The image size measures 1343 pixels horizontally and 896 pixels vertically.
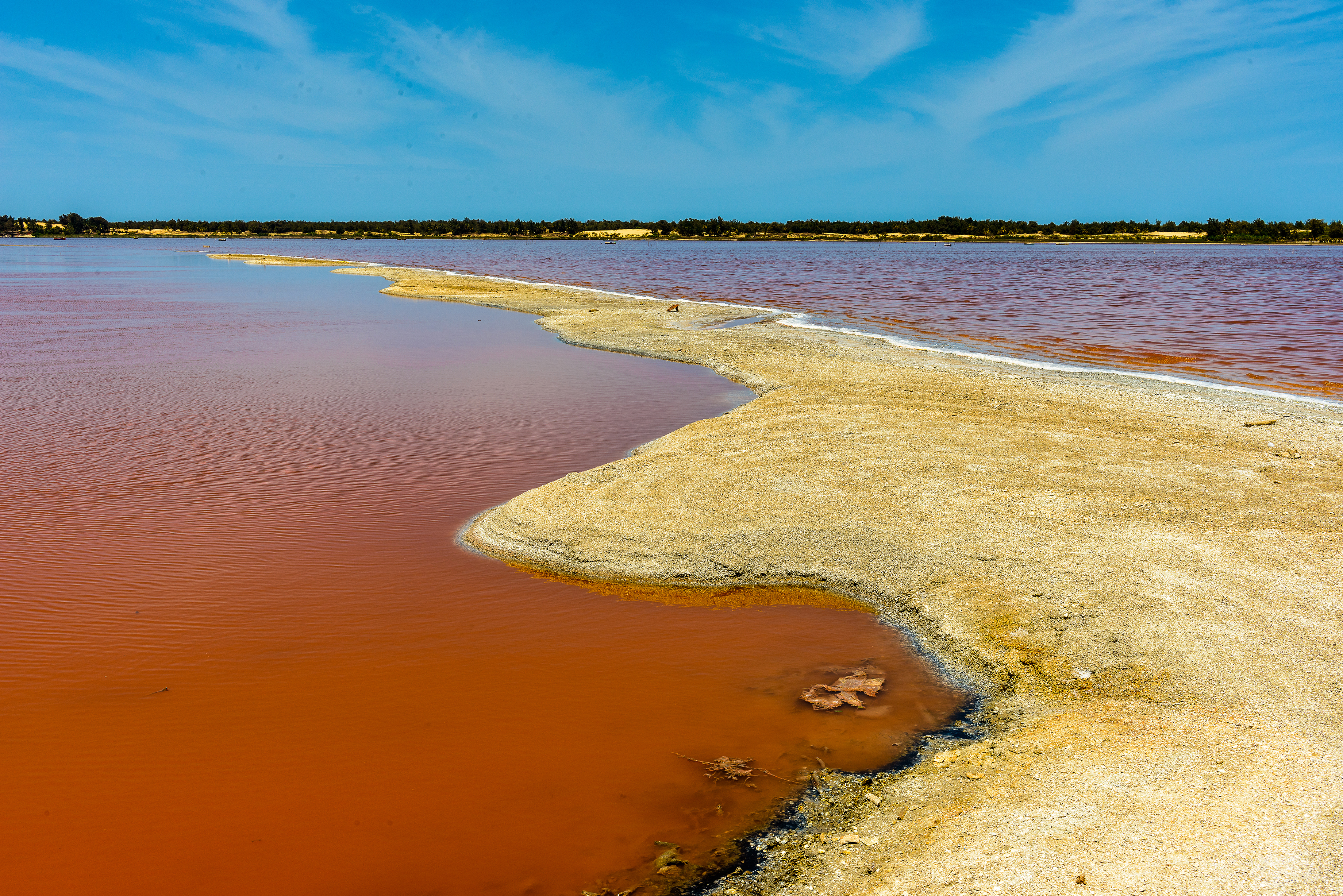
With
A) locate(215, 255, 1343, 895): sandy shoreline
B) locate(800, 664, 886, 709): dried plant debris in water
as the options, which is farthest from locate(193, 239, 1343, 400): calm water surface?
locate(800, 664, 886, 709): dried plant debris in water

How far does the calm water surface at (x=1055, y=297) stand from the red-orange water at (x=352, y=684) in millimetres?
14303

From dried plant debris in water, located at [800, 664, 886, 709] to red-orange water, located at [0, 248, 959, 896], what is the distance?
0.35 feet

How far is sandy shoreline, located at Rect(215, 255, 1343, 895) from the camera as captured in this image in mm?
3852

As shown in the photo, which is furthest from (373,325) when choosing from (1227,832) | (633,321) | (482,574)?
(1227,832)

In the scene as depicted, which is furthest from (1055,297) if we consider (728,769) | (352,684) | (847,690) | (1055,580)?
(352,684)

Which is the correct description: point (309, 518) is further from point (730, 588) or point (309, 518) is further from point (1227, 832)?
point (1227, 832)

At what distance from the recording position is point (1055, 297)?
1503 inches

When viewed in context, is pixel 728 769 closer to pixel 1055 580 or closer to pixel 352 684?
pixel 352 684

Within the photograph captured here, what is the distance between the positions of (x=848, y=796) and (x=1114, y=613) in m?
2.83

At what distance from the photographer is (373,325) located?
2609 centimetres

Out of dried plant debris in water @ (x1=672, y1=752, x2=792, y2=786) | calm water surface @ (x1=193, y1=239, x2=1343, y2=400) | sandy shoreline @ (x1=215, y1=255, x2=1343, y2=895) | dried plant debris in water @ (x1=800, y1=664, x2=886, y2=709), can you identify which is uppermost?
calm water surface @ (x1=193, y1=239, x2=1343, y2=400)

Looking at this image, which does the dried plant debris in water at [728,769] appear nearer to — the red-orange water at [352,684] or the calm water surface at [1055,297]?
the red-orange water at [352,684]

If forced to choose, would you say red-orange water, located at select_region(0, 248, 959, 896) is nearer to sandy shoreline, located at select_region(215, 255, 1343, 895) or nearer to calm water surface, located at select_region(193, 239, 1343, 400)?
sandy shoreline, located at select_region(215, 255, 1343, 895)

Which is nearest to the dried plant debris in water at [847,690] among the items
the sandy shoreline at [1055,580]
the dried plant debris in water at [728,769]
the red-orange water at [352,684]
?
the red-orange water at [352,684]
